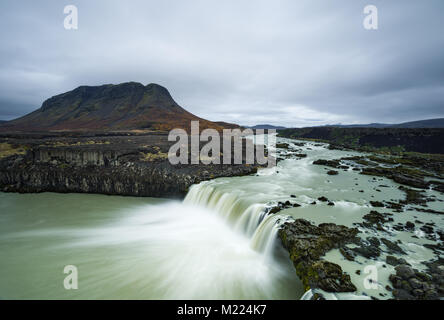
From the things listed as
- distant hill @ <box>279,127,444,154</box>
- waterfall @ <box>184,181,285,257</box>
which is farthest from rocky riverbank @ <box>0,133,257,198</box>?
distant hill @ <box>279,127,444,154</box>

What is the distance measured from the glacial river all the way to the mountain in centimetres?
5425

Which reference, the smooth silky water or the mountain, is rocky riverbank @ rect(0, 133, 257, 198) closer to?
the smooth silky water

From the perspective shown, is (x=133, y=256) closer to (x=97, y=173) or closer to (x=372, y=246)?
(x=372, y=246)

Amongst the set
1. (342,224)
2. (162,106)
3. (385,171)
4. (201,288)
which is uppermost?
(162,106)

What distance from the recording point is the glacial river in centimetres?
632

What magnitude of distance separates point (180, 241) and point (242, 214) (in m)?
3.62

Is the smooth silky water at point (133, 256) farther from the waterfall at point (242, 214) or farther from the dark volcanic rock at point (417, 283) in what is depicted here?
the dark volcanic rock at point (417, 283)

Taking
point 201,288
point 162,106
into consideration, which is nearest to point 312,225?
point 201,288

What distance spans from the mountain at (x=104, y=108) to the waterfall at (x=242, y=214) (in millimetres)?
53899

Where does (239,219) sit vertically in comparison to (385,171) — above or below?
below

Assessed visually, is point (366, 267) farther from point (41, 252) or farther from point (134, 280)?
point (41, 252)

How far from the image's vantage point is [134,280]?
6.86 metres

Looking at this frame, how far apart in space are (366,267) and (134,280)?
7787 millimetres

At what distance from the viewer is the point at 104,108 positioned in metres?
84.2
